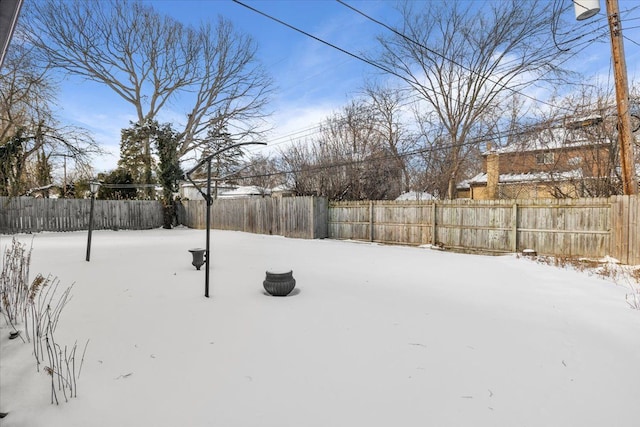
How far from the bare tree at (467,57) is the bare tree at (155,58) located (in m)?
9.24

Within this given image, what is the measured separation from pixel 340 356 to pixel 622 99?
762cm

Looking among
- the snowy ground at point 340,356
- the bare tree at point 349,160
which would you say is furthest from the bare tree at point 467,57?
the snowy ground at point 340,356

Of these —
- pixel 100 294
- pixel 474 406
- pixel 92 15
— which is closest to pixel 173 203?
pixel 92 15

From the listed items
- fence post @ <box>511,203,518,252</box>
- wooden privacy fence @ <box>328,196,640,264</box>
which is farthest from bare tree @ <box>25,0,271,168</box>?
fence post @ <box>511,203,518,252</box>

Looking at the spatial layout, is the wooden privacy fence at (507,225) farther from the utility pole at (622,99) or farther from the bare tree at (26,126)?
the bare tree at (26,126)

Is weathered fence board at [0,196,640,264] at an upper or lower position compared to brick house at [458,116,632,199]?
lower

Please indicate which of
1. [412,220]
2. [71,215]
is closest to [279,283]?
[412,220]

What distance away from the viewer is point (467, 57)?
15109 mm

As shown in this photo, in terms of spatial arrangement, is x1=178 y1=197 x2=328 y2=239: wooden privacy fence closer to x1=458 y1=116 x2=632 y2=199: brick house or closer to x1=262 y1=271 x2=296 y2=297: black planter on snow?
x1=262 y1=271 x2=296 y2=297: black planter on snow

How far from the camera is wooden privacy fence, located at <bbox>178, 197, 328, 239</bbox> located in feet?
36.1

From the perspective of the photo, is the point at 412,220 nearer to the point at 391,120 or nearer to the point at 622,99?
the point at 622,99

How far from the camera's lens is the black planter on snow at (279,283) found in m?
3.82

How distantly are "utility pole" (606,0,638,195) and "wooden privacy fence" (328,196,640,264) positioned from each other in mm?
441

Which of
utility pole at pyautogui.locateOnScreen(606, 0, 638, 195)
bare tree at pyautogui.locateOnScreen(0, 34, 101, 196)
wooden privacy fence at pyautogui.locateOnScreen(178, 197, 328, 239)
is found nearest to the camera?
bare tree at pyautogui.locateOnScreen(0, 34, 101, 196)
